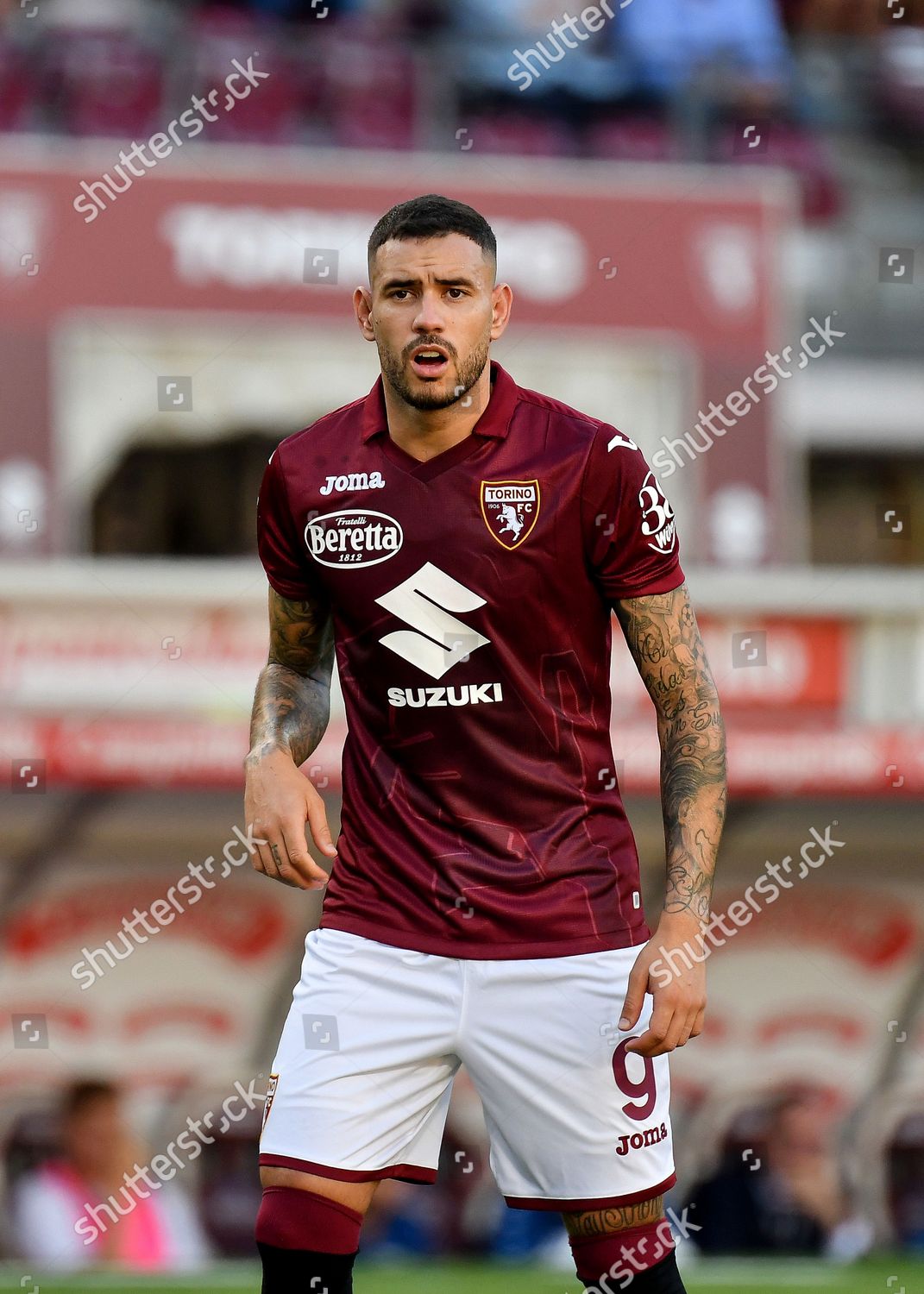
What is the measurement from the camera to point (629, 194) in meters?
12.9

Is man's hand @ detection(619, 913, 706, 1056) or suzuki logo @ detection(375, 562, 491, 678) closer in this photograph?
man's hand @ detection(619, 913, 706, 1056)

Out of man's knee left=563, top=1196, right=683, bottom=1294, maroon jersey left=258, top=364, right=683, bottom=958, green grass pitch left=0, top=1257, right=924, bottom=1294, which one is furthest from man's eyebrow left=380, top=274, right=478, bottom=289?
green grass pitch left=0, top=1257, right=924, bottom=1294

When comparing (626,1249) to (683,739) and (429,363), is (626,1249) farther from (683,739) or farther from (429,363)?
(429,363)

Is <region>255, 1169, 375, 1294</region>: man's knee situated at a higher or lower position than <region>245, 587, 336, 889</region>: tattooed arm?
lower

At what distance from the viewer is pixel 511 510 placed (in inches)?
145

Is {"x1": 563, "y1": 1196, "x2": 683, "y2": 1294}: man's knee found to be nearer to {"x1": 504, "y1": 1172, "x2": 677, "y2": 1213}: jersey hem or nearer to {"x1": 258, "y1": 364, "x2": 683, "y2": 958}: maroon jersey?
{"x1": 504, "y1": 1172, "x2": 677, "y2": 1213}: jersey hem

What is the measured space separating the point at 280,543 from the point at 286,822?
1.82 feet

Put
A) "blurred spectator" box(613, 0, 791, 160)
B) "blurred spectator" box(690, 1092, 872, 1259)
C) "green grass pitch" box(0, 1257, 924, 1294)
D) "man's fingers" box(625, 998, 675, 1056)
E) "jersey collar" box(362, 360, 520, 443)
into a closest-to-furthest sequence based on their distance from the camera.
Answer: "man's fingers" box(625, 998, 675, 1056) < "jersey collar" box(362, 360, 520, 443) < "green grass pitch" box(0, 1257, 924, 1294) < "blurred spectator" box(690, 1092, 872, 1259) < "blurred spectator" box(613, 0, 791, 160)

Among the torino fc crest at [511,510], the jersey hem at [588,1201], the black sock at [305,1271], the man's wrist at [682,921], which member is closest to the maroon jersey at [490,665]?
the torino fc crest at [511,510]

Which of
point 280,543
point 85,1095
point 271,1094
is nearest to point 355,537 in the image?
point 280,543

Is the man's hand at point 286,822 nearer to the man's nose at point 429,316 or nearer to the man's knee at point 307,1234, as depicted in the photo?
the man's knee at point 307,1234

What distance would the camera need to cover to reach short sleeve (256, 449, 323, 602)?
3855 millimetres

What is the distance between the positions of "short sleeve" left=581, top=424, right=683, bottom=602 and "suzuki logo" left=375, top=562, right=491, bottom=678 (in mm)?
228

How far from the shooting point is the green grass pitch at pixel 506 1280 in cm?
839
